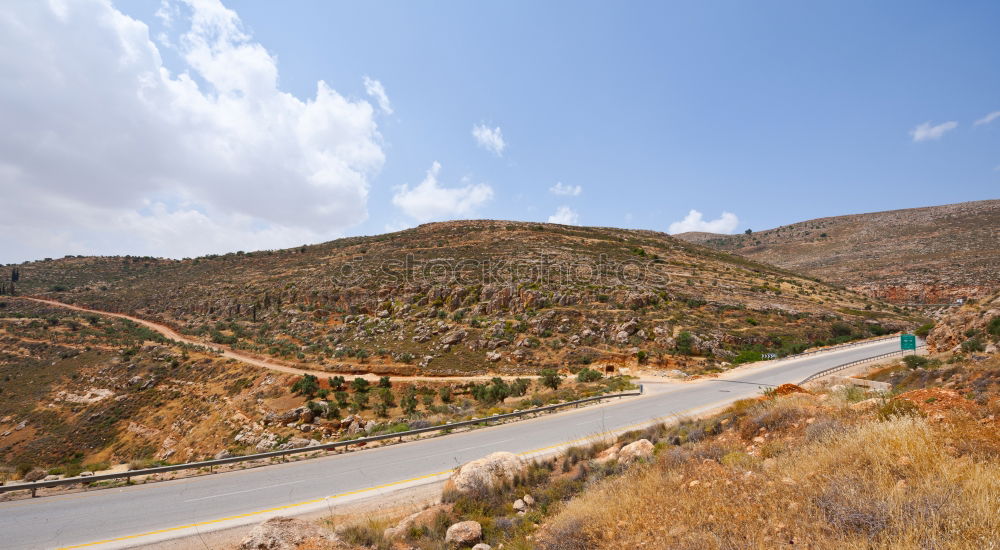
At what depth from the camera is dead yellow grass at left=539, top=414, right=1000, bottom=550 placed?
3.68 metres

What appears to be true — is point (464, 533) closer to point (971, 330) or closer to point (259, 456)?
point (259, 456)

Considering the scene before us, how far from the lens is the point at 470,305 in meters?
41.2

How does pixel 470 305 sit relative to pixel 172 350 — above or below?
above

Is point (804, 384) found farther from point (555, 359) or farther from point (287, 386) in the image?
point (287, 386)

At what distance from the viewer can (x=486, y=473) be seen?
8.95 m

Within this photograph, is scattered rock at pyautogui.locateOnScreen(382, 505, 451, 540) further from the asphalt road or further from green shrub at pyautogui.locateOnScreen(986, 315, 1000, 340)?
green shrub at pyautogui.locateOnScreen(986, 315, 1000, 340)

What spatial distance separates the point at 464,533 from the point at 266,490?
6782mm

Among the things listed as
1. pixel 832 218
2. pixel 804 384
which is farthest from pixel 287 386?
pixel 832 218

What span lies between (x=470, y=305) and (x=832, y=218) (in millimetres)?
118286

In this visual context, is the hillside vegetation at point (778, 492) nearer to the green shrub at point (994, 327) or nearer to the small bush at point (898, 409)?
the small bush at point (898, 409)

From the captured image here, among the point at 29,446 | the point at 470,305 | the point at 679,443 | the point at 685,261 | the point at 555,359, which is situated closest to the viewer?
the point at 679,443

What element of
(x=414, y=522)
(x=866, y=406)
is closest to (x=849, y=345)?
(x=866, y=406)

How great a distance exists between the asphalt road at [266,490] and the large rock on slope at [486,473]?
7.42 ft

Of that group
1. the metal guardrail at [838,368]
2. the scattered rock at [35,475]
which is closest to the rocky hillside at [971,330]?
the metal guardrail at [838,368]
